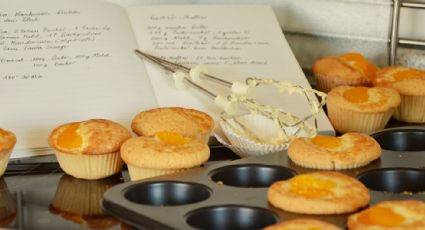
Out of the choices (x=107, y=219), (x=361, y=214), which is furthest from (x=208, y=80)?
(x=361, y=214)

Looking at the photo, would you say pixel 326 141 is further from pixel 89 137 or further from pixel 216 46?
pixel 216 46

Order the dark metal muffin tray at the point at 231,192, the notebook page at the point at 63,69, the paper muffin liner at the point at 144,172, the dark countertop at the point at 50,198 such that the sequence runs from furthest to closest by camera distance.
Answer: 1. the notebook page at the point at 63,69
2. the paper muffin liner at the point at 144,172
3. the dark countertop at the point at 50,198
4. the dark metal muffin tray at the point at 231,192

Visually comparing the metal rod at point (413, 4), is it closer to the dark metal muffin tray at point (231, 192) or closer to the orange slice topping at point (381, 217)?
the dark metal muffin tray at point (231, 192)

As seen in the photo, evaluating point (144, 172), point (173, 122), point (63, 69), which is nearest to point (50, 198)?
point (144, 172)

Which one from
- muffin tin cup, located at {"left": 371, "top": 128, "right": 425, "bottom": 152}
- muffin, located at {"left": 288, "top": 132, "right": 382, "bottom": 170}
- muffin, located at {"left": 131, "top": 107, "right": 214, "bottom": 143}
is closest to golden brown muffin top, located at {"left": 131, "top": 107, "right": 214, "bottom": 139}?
muffin, located at {"left": 131, "top": 107, "right": 214, "bottom": 143}

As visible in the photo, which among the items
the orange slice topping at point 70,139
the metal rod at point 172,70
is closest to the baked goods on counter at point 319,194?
the orange slice topping at point 70,139

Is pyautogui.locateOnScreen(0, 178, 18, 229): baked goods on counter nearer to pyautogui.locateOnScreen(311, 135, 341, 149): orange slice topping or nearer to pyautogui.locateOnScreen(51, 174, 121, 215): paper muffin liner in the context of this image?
pyautogui.locateOnScreen(51, 174, 121, 215): paper muffin liner

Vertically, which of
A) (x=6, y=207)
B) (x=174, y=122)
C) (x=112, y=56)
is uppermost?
(x=112, y=56)

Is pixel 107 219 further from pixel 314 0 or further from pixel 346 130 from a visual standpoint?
pixel 314 0
